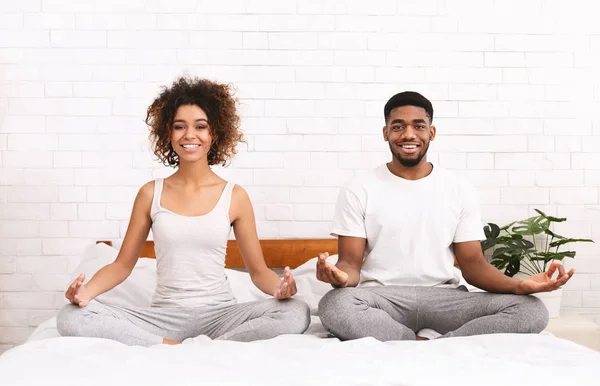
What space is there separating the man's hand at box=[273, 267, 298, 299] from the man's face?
1.98 ft

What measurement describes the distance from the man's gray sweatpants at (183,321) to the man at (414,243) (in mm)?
135

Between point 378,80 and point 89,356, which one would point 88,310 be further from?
point 378,80

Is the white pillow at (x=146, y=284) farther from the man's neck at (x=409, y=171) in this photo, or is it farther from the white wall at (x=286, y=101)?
the man's neck at (x=409, y=171)

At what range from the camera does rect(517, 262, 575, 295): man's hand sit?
1951 mm

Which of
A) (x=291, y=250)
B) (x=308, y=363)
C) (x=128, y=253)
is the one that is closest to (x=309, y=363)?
(x=308, y=363)

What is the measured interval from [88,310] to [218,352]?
0.51 m

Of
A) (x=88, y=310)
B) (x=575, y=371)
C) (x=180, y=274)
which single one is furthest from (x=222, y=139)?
(x=575, y=371)

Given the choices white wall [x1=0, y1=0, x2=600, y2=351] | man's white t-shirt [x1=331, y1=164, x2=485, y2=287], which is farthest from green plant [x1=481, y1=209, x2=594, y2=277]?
man's white t-shirt [x1=331, y1=164, x2=485, y2=287]

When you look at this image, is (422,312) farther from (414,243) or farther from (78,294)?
(78,294)

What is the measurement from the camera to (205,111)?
230 centimetres

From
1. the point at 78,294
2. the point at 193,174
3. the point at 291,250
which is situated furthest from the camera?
the point at 291,250

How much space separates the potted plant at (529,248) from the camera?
2.87 metres

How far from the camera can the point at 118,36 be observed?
10.2 ft

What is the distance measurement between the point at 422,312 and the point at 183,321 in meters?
0.73
